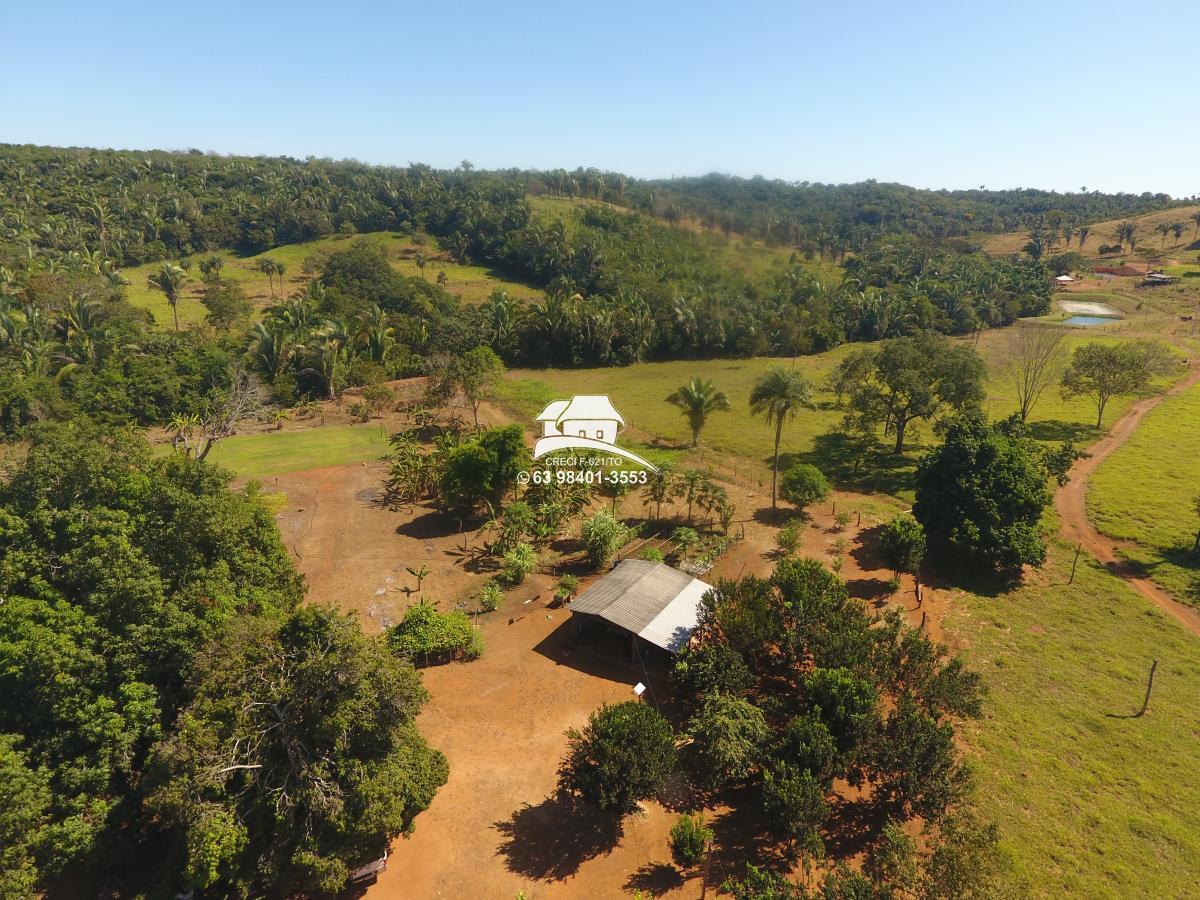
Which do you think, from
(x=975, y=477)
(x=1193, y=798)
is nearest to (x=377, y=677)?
(x=1193, y=798)

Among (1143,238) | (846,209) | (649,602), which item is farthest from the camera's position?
(1143,238)

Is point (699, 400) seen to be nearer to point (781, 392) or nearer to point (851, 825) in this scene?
point (781, 392)


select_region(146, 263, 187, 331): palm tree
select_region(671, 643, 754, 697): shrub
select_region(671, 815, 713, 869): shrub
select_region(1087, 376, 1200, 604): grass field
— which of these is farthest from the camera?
select_region(146, 263, 187, 331): palm tree

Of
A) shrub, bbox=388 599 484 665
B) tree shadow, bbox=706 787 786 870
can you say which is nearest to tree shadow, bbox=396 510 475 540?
shrub, bbox=388 599 484 665

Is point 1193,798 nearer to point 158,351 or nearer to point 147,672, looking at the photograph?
point 147,672

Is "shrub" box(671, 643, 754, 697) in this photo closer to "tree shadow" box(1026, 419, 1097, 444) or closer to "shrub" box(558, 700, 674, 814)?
"shrub" box(558, 700, 674, 814)

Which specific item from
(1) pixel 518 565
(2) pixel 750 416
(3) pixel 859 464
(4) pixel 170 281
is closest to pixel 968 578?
(3) pixel 859 464

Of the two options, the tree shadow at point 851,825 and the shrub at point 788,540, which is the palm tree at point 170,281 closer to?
the shrub at point 788,540
